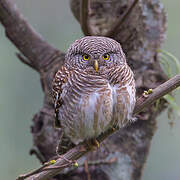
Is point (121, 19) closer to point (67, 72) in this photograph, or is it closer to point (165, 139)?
point (67, 72)

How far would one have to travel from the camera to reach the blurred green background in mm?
5277

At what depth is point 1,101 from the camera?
5309mm

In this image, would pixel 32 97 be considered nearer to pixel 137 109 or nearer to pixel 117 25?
pixel 117 25

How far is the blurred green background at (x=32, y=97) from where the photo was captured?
5277mm

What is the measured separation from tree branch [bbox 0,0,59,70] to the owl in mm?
827

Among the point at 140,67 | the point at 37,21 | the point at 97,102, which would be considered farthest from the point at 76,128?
the point at 37,21

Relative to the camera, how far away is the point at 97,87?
2.41 metres

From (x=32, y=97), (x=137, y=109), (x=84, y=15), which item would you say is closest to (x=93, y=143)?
(x=137, y=109)

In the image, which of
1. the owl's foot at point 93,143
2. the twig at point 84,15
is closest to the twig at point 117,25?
the twig at point 84,15

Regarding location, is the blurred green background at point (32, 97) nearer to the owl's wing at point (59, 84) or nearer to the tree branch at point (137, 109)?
the owl's wing at point (59, 84)

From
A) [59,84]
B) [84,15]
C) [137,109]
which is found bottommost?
[137,109]

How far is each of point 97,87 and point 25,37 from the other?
1.22 meters

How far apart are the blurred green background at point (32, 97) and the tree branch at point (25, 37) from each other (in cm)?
200

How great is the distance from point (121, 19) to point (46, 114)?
108 cm
